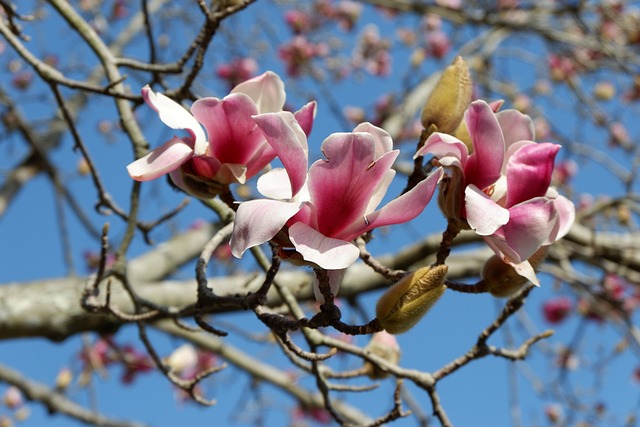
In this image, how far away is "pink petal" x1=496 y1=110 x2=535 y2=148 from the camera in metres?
0.62

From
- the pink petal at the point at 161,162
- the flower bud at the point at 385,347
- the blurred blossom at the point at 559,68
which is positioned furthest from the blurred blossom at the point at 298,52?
the pink petal at the point at 161,162

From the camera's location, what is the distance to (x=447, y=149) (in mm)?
574

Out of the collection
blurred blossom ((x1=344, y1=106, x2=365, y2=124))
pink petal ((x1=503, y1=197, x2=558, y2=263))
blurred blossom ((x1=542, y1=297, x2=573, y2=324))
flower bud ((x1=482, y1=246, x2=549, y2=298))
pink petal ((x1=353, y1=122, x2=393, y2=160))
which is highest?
pink petal ((x1=353, y1=122, x2=393, y2=160))

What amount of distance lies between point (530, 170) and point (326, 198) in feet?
0.60

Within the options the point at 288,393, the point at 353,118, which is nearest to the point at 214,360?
the point at 288,393

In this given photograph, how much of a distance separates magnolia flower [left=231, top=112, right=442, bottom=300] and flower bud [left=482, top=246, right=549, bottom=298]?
0.16 metres

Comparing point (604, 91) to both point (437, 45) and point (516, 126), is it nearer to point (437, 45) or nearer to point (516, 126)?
point (437, 45)

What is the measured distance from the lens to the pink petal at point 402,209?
52 centimetres

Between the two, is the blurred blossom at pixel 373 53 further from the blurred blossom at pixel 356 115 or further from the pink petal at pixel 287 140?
the pink petal at pixel 287 140

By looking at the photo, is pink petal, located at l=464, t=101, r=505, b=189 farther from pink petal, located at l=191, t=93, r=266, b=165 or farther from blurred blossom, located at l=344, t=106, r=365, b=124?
blurred blossom, located at l=344, t=106, r=365, b=124

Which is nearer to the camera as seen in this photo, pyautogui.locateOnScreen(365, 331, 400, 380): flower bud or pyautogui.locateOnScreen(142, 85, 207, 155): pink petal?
pyautogui.locateOnScreen(142, 85, 207, 155): pink petal

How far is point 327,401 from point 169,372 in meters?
0.23

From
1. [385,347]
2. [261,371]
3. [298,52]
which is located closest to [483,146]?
[385,347]

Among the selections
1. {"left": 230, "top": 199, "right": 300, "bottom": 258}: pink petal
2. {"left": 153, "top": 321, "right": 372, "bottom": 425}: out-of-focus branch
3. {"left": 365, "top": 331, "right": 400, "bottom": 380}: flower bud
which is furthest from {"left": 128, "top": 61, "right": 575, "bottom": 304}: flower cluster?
{"left": 153, "top": 321, "right": 372, "bottom": 425}: out-of-focus branch
